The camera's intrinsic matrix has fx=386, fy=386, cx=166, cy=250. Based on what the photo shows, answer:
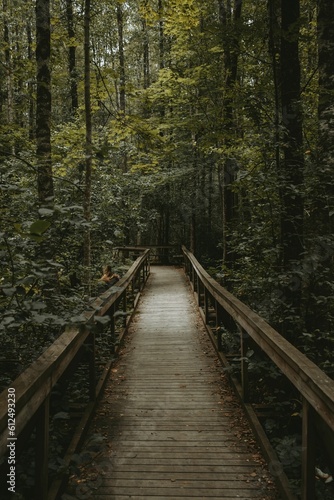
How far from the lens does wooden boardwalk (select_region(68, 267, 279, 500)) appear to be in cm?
322

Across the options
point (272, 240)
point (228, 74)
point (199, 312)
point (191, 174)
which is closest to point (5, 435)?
point (272, 240)

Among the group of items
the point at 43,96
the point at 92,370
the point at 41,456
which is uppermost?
the point at 43,96

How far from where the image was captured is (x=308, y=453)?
2549mm

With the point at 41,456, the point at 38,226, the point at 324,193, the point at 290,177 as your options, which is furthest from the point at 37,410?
the point at 324,193

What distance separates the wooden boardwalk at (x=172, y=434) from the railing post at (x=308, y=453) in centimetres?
58

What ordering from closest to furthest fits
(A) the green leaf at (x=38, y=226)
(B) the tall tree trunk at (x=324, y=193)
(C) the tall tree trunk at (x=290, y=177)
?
(A) the green leaf at (x=38, y=226), (B) the tall tree trunk at (x=324, y=193), (C) the tall tree trunk at (x=290, y=177)

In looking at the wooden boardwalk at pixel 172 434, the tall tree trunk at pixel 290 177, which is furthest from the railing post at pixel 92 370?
the tall tree trunk at pixel 290 177

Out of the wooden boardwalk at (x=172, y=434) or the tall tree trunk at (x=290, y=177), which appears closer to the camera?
the wooden boardwalk at (x=172, y=434)

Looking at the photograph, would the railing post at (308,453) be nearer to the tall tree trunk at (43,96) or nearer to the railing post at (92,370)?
the railing post at (92,370)

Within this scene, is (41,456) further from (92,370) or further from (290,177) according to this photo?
(290,177)

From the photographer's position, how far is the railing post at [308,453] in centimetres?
253

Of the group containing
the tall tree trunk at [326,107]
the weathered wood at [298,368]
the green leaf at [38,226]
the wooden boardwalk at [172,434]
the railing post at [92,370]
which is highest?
the tall tree trunk at [326,107]

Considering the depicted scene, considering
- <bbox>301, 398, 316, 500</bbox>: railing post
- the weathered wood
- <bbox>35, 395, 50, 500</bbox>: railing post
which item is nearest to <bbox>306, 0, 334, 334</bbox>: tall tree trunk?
the weathered wood

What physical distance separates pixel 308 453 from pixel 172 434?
6.24 feet
